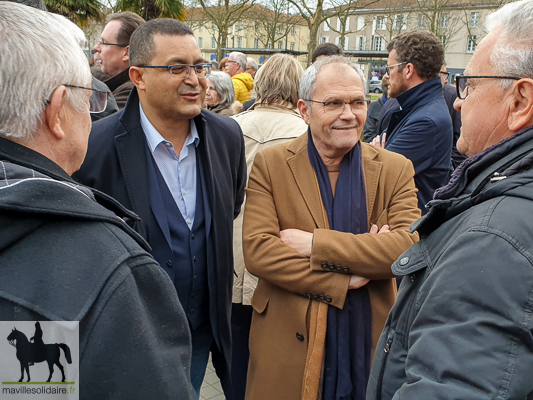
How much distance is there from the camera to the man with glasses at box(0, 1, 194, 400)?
3.34 feet

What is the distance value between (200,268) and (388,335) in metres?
1.12

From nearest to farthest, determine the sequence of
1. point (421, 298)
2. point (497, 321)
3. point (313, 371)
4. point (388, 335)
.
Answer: point (497, 321) < point (421, 298) < point (388, 335) < point (313, 371)

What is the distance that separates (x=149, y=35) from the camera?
242 centimetres

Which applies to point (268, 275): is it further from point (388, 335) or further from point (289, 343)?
point (388, 335)

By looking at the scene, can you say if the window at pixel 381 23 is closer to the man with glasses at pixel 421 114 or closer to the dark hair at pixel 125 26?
the man with glasses at pixel 421 114

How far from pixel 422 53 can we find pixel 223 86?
8.24 feet

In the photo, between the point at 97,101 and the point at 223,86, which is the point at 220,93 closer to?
the point at 223,86

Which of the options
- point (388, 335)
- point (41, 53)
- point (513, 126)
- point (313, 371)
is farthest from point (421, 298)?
point (41, 53)

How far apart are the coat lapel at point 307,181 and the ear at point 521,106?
1107 mm

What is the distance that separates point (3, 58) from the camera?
3.69ft

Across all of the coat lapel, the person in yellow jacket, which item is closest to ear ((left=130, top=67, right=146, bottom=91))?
the coat lapel

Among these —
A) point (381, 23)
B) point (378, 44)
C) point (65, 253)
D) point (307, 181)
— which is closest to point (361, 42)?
point (378, 44)

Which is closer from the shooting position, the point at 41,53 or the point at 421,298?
the point at 41,53

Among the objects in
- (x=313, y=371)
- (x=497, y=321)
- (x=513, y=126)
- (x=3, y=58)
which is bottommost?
(x=313, y=371)
